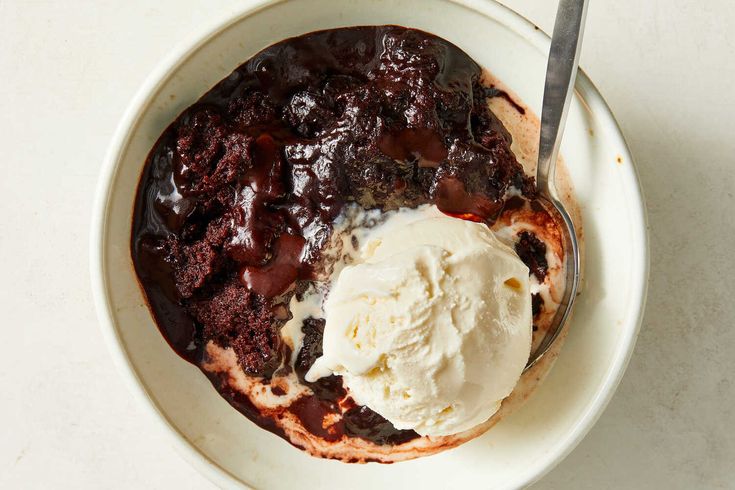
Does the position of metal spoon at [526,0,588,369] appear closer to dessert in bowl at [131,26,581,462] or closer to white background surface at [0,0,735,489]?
dessert in bowl at [131,26,581,462]

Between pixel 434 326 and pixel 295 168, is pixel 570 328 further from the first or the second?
pixel 295 168

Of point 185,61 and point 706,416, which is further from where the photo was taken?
point 706,416

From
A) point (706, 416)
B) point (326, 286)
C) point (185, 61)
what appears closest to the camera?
point (185, 61)

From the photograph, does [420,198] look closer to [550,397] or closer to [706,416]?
[550,397]

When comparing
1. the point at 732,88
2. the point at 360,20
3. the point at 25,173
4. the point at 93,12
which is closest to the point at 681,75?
the point at 732,88

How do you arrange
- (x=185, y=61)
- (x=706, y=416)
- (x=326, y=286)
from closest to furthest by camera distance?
(x=185, y=61) < (x=326, y=286) < (x=706, y=416)

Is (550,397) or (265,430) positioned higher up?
(550,397)

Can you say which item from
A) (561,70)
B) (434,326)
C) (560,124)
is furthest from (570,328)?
(561,70)
